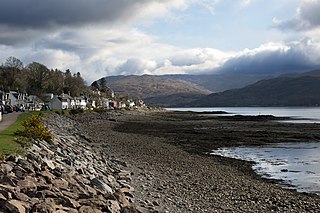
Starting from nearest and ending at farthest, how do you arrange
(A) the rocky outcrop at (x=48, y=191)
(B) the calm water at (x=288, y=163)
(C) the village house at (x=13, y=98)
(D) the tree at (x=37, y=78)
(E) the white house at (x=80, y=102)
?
(A) the rocky outcrop at (x=48, y=191) → (B) the calm water at (x=288, y=163) → (C) the village house at (x=13, y=98) → (D) the tree at (x=37, y=78) → (E) the white house at (x=80, y=102)

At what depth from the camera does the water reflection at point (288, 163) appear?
19922mm

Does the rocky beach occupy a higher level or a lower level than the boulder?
lower

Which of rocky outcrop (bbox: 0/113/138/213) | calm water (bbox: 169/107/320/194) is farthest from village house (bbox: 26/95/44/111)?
rocky outcrop (bbox: 0/113/138/213)

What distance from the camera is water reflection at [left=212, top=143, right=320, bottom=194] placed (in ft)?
65.4

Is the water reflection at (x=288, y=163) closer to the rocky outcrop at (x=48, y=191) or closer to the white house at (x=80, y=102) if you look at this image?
the rocky outcrop at (x=48, y=191)

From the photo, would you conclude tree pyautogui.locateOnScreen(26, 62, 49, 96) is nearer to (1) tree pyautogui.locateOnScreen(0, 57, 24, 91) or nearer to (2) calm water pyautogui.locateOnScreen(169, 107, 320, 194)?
(1) tree pyautogui.locateOnScreen(0, 57, 24, 91)

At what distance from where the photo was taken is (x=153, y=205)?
1198 centimetres

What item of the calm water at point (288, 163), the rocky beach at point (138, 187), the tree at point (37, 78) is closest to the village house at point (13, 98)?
the tree at point (37, 78)

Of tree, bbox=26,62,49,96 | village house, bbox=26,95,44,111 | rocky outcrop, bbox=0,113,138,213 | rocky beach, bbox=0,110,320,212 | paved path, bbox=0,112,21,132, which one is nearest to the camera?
rocky outcrop, bbox=0,113,138,213

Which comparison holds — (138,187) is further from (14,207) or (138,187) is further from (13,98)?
(13,98)

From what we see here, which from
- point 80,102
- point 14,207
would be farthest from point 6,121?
point 80,102

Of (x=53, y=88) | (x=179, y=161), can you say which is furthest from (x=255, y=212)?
(x=53, y=88)

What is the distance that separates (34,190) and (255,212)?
732 cm

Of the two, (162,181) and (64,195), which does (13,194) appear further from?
(162,181)
